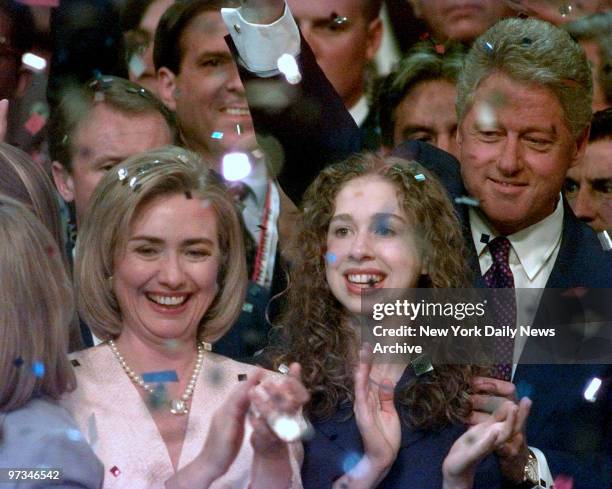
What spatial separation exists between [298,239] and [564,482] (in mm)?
556

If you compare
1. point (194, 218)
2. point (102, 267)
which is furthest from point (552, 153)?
point (102, 267)

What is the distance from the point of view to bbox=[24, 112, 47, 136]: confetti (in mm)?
1927

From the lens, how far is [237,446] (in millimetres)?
1618

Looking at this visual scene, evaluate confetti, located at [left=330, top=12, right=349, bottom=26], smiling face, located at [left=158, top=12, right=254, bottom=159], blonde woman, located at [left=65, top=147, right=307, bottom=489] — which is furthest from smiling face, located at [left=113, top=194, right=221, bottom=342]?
confetti, located at [left=330, top=12, right=349, bottom=26]

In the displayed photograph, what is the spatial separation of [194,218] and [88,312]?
0.21 meters

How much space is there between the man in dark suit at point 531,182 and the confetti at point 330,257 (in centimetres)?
17

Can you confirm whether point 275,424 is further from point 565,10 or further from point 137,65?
point 565,10

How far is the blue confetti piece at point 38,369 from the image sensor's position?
162 cm

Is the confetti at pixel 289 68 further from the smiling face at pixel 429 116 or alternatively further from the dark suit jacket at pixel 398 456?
the dark suit jacket at pixel 398 456

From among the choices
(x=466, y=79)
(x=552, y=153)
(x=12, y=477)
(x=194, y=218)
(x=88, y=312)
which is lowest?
(x=12, y=477)

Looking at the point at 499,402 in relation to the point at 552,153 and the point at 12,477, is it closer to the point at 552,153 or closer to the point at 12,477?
the point at 552,153

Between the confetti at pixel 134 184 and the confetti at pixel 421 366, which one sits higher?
the confetti at pixel 134 184

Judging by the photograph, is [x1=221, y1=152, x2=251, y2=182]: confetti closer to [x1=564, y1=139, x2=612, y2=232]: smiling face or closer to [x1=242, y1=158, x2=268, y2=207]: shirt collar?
[x1=242, y1=158, x2=268, y2=207]: shirt collar

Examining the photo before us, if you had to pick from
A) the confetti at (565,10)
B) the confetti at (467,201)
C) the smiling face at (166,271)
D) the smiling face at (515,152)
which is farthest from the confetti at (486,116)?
the smiling face at (166,271)
